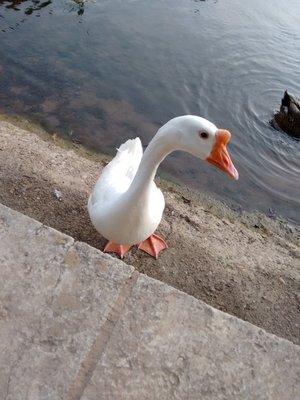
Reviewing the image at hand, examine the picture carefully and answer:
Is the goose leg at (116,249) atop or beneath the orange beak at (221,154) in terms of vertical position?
beneath

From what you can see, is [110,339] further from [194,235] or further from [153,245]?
[194,235]

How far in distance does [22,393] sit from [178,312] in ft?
2.35

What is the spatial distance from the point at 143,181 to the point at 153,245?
1.03m

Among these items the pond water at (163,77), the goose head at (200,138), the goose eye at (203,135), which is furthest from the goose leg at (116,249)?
the pond water at (163,77)

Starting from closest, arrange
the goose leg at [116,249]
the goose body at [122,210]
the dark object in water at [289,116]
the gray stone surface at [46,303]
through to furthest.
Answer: the gray stone surface at [46,303] < the goose body at [122,210] < the goose leg at [116,249] < the dark object in water at [289,116]

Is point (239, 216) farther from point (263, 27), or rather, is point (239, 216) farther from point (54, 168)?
point (263, 27)

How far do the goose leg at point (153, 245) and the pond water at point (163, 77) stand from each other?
6.13ft

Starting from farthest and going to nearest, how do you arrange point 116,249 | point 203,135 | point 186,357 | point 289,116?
1. point 289,116
2. point 116,249
3. point 203,135
4. point 186,357

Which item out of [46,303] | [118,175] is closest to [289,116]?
[118,175]

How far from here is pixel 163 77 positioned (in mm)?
7129

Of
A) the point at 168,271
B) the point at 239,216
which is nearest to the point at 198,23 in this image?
the point at 239,216

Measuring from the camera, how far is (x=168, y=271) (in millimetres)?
3559

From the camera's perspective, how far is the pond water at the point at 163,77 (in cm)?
588

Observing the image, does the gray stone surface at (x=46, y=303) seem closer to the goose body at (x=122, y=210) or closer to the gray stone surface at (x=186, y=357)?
the gray stone surface at (x=186, y=357)
